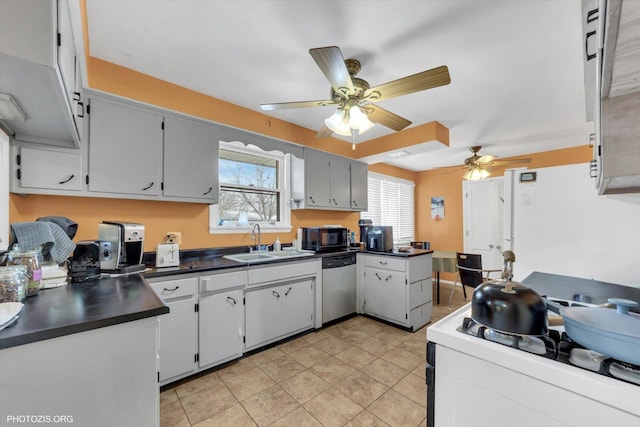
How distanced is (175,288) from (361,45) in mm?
2261

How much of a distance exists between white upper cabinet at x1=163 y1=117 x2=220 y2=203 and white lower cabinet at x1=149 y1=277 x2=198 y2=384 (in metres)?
0.81

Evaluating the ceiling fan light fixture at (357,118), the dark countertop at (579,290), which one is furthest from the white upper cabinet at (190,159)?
the dark countertop at (579,290)

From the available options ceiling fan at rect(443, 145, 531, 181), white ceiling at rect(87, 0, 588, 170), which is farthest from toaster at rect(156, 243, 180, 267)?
ceiling fan at rect(443, 145, 531, 181)

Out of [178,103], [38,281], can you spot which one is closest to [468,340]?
[38,281]

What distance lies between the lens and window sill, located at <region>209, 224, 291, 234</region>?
8.74 ft

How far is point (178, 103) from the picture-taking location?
230cm

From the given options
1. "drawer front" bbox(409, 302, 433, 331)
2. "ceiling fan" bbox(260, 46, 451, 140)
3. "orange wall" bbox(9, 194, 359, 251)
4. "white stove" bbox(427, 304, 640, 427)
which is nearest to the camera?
"white stove" bbox(427, 304, 640, 427)

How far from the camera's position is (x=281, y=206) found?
3.32m

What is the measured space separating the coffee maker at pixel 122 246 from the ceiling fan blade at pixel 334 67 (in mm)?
1680

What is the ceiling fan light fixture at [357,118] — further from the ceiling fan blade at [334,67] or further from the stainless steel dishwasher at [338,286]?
the stainless steel dishwasher at [338,286]

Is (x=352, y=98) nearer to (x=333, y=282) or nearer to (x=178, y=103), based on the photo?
(x=178, y=103)

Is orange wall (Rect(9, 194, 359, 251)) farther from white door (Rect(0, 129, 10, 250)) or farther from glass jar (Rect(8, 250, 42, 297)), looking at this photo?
glass jar (Rect(8, 250, 42, 297))

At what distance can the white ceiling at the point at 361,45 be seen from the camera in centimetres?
148

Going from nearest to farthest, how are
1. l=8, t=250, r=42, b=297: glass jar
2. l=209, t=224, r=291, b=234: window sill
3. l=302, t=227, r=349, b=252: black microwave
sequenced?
l=8, t=250, r=42, b=297: glass jar → l=209, t=224, r=291, b=234: window sill → l=302, t=227, r=349, b=252: black microwave
